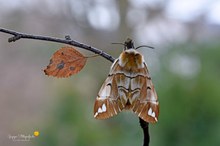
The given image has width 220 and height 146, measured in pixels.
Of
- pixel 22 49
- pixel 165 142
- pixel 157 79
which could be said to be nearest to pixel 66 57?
pixel 165 142

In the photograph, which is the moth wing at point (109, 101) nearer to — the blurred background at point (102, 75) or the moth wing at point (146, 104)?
the moth wing at point (146, 104)

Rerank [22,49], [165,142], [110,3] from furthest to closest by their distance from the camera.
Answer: [22,49] → [110,3] → [165,142]

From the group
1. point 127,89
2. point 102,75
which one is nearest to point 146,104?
point 127,89

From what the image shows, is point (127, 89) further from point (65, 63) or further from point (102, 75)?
point (102, 75)

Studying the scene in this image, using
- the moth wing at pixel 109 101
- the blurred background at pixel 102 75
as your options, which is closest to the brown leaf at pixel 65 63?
the moth wing at pixel 109 101

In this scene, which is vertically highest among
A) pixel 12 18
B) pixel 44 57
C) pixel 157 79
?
pixel 12 18

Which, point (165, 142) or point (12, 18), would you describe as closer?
point (165, 142)

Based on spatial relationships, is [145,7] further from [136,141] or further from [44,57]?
[136,141]
